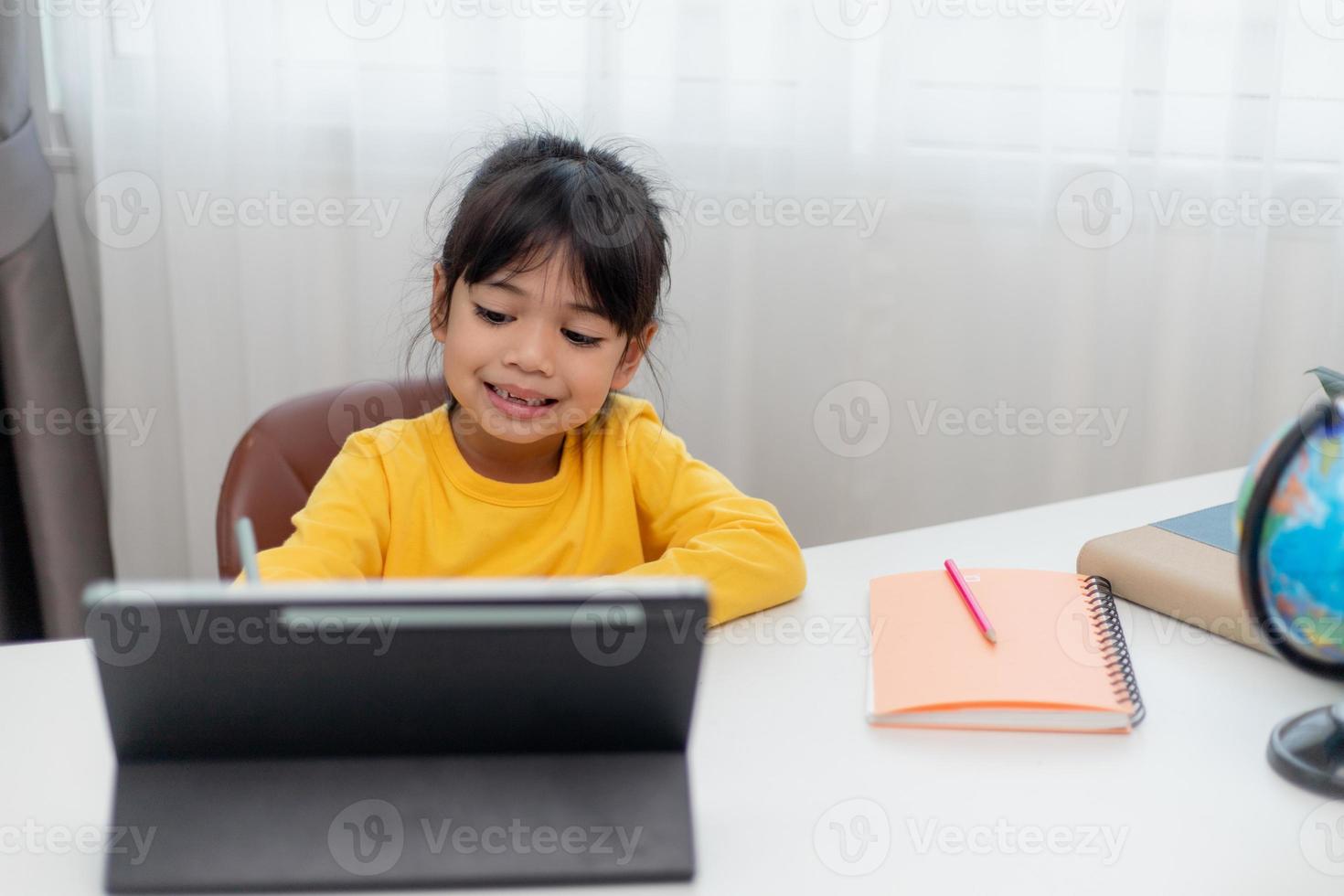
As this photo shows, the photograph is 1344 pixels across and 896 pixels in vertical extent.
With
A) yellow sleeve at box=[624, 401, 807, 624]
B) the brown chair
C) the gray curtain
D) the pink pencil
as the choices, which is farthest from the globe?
the gray curtain

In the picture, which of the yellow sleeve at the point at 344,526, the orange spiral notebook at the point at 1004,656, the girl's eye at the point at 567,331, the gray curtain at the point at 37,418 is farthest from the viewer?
the gray curtain at the point at 37,418

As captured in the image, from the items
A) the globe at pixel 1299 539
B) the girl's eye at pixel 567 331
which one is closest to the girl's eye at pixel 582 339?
the girl's eye at pixel 567 331

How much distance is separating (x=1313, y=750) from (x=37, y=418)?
181cm

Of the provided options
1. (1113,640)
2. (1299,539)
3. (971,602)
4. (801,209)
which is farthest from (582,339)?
(801,209)

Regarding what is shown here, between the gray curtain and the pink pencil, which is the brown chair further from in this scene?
the gray curtain

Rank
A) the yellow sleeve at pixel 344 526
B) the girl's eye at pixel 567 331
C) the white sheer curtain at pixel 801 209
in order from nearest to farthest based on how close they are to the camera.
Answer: the yellow sleeve at pixel 344 526 < the girl's eye at pixel 567 331 < the white sheer curtain at pixel 801 209

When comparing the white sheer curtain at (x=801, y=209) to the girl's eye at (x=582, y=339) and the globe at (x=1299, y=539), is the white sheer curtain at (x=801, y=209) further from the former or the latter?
the globe at (x=1299, y=539)

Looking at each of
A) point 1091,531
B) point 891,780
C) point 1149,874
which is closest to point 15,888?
point 891,780

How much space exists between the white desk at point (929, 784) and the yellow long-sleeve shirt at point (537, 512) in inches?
5.3

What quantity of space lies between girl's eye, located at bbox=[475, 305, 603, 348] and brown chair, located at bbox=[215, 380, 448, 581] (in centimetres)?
25

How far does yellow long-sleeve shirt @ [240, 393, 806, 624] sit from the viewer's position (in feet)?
3.67

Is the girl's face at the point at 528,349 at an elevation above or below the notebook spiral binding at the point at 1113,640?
above

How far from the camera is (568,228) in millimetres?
1156

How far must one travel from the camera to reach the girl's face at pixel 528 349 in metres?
1.15
